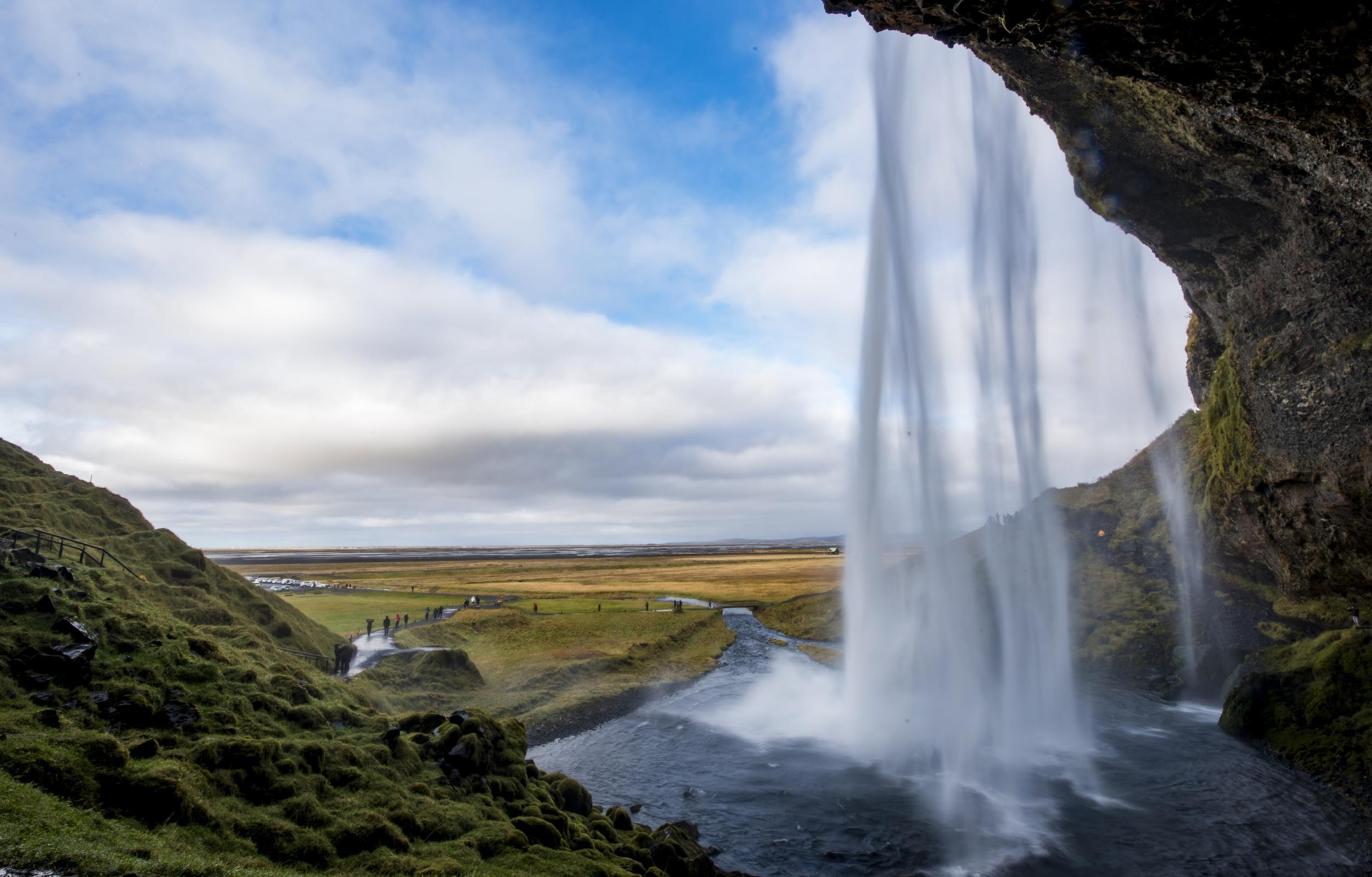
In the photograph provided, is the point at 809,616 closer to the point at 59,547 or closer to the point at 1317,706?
the point at 1317,706

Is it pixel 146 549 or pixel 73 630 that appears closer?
pixel 73 630

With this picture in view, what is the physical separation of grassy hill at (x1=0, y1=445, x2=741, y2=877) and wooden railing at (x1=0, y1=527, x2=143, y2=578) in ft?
4.38

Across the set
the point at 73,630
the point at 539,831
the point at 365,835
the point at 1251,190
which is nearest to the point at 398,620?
the point at 73,630

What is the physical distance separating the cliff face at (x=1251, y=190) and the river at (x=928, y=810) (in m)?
9.96

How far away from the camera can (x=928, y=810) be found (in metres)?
22.6

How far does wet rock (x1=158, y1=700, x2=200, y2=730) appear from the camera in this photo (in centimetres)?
1462

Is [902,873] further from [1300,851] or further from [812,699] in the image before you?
[812,699]

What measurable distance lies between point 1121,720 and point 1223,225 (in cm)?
2524

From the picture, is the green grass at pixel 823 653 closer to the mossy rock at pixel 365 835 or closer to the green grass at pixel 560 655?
the green grass at pixel 560 655

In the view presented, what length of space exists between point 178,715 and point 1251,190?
3721cm

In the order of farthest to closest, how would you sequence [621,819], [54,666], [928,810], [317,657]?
[317,657] → [928,810] → [621,819] → [54,666]

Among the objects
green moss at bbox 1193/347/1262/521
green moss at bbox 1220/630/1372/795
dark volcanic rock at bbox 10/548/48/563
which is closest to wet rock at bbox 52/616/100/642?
dark volcanic rock at bbox 10/548/48/563

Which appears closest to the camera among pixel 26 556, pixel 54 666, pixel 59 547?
pixel 54 666

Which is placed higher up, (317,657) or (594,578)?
(317,657)
